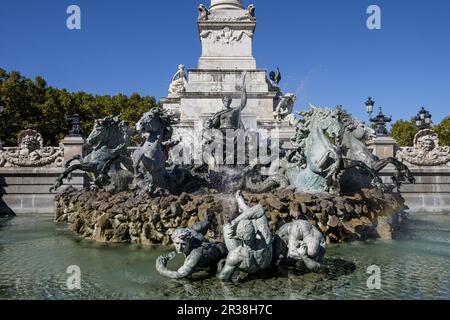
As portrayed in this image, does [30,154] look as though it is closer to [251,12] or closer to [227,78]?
[227,78]

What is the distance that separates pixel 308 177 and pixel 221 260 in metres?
4.57

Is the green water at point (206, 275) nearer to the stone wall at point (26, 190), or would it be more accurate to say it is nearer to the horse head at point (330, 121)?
the horse head at point (330, 121)

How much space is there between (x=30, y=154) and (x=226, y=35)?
1139 centimetres

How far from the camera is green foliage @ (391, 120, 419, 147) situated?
144ft

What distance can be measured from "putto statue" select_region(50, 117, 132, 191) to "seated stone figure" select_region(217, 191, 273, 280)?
646cm

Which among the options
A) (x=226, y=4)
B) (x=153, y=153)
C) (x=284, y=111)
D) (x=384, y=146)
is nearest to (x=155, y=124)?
(x=153, y=153)

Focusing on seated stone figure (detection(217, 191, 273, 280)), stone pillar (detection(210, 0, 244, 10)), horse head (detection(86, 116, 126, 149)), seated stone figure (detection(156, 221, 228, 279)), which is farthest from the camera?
stone pillar (detection(210, 0, 244, 10))

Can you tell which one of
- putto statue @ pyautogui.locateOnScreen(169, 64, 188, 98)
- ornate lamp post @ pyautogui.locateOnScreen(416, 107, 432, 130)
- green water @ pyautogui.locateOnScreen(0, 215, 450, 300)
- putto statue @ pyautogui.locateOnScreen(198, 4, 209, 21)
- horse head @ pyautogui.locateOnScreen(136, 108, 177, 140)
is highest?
putto statue @ pyautogui.locateOnScreen(198, 4, 209, 21)

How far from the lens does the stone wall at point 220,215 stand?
8.18 meters

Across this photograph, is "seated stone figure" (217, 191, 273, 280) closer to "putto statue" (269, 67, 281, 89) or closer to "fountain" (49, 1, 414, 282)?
"fountain" (49, 1, 414, 282)

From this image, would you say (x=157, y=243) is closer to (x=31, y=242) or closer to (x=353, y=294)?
(x=31, y=242)

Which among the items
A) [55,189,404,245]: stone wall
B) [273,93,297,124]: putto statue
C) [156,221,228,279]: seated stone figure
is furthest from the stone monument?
[156,221,228,279]: seated stone figure

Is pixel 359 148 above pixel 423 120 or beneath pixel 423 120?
beneath

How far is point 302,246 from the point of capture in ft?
18.3
